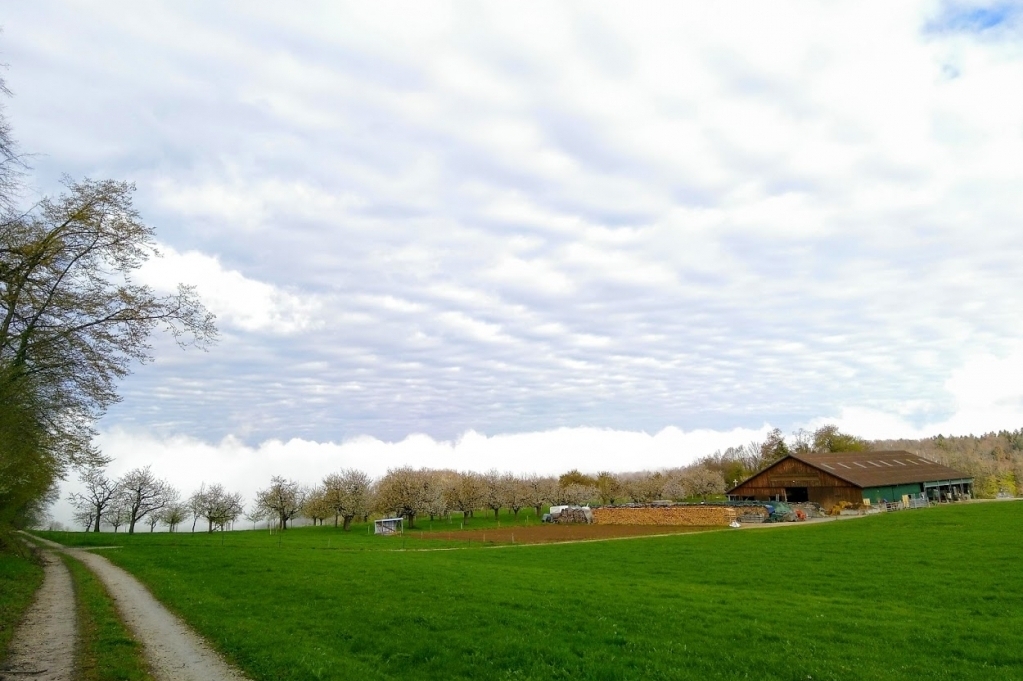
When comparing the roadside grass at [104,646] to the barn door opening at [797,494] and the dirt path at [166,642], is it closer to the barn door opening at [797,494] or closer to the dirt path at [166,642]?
the dirt path at [166,642]

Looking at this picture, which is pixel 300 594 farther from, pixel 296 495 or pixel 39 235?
pixel 296 495

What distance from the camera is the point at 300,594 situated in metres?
21.5

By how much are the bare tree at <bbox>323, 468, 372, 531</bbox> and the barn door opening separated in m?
72.3

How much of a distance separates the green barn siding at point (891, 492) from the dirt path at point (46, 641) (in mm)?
92391

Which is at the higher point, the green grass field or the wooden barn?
the wooden barn

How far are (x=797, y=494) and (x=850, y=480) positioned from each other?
9.61 meters

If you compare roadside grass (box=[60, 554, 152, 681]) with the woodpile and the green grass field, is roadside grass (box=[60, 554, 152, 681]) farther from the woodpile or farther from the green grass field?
the woodpile

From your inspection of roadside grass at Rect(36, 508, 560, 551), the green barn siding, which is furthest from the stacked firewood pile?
the green barn siding

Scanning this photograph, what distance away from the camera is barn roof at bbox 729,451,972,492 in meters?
88.2

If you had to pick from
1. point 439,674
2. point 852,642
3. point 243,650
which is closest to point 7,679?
point 243,650

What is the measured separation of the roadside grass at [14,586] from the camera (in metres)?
17.3

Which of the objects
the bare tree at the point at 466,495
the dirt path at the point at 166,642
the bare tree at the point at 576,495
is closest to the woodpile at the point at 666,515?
the bare tree at the point at 466,495

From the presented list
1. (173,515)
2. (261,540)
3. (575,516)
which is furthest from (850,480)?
(173,515)

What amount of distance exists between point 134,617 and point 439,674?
491 inches
